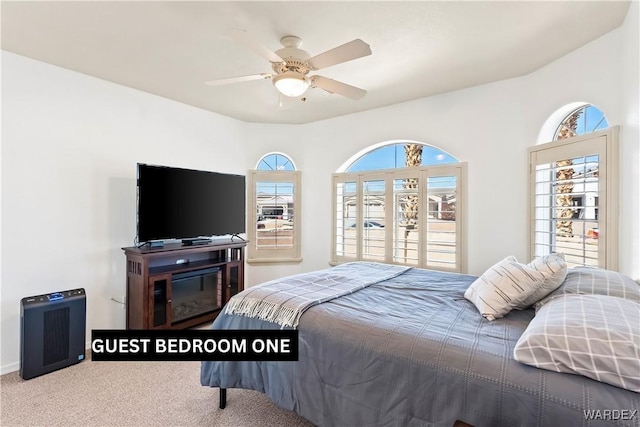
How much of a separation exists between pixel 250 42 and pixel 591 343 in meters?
2.05

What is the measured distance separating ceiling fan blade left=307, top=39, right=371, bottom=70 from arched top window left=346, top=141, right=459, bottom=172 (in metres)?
1.98

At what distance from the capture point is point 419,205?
11.7 feet

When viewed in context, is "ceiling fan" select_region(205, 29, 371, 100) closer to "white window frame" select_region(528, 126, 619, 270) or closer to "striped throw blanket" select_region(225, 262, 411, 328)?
"striped throw blanket" select_region(225, 262, 411, 328)

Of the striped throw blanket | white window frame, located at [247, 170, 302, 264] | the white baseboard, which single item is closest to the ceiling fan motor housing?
the striped throw blanket

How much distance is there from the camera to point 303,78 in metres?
2.14

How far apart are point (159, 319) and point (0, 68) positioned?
2.44 m

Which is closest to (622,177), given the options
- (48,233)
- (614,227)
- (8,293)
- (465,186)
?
(614,227)

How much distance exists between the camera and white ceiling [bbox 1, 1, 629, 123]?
1.92 meters

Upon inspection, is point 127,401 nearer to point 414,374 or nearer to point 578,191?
point 414,374

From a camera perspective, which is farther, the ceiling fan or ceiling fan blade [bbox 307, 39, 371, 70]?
the ceiling fan

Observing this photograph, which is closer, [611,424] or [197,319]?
[611,424]

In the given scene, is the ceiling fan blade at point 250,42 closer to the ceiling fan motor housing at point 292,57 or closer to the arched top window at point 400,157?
the ceiling fan motor housing at point 292,57

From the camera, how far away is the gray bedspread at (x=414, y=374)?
40.1 inches

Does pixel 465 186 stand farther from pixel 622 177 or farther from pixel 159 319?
pixel 159 319
